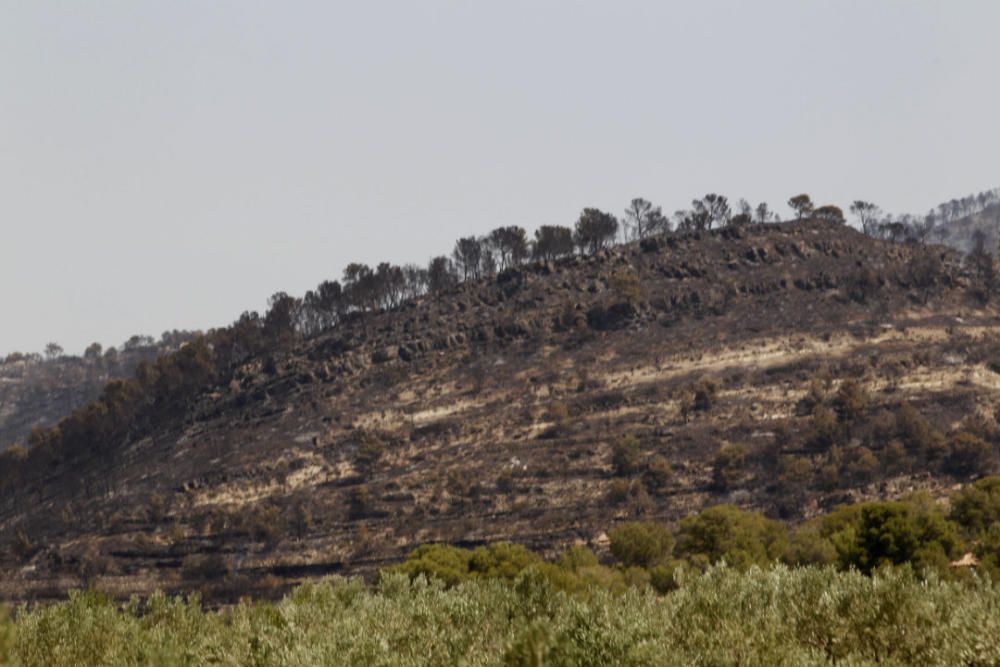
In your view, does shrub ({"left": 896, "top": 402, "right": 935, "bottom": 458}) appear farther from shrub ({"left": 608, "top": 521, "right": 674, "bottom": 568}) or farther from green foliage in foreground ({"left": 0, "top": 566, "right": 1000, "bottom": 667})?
green foliage in foreground ({"left": 0, "top": 566, "right": 1000, "bottom": 667})

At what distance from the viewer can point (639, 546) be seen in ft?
288

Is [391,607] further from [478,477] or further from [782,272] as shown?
[782,272]

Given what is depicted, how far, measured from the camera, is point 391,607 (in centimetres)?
3350

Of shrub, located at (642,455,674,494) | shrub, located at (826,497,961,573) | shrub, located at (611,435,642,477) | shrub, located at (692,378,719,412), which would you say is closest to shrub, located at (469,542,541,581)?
shrub, located at (826,497,961,573)

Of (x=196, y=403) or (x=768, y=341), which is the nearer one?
(x=768, y=341)

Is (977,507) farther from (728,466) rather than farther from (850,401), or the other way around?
(850,401)

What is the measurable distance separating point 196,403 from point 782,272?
12236 cm

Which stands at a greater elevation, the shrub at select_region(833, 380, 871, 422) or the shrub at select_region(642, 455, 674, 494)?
the shrub at select_region(833, 380, 871, 422)

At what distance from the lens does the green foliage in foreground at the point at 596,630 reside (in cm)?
2167

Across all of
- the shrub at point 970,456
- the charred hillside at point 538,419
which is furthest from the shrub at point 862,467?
the shrub at point 970,456

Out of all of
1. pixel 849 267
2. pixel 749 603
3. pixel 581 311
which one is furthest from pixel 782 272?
pixel 749 603

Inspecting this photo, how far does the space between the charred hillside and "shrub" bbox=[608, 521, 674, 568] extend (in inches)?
456

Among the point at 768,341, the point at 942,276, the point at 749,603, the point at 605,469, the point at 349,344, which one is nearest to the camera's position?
the point at 749,603

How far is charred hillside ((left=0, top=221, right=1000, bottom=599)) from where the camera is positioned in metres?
111
